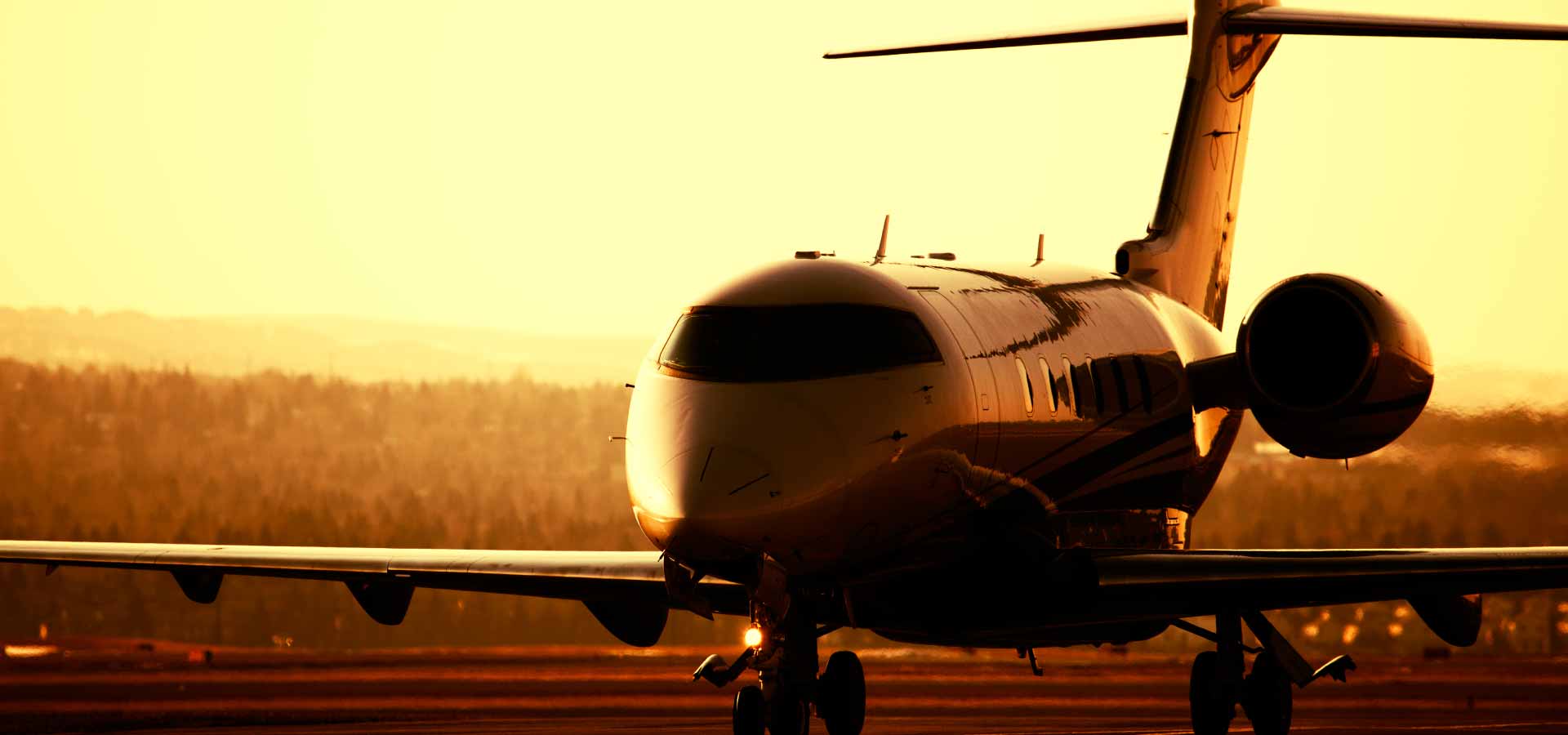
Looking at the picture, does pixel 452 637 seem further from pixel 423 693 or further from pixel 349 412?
pixel 423 693

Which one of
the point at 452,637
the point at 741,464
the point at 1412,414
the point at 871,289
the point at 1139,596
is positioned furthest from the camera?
the point at 452,637

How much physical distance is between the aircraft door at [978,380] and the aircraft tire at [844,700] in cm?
248

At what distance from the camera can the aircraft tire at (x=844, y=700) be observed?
19531 mm

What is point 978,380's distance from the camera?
17.7m

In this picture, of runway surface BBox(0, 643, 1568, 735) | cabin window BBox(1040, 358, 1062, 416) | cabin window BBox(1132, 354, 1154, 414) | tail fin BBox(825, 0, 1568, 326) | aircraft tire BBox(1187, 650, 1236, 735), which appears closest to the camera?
cabin window BBox(1040, 358, 1062, 416)

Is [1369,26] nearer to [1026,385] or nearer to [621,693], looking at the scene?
[1026,385]

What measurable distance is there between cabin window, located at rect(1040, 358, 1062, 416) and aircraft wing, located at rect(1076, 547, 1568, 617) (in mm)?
1148

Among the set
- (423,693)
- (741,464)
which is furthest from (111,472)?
(741,464)

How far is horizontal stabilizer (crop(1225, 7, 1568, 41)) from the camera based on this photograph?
2275 cm

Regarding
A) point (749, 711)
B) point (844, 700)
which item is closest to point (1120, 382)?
point (844, 700)

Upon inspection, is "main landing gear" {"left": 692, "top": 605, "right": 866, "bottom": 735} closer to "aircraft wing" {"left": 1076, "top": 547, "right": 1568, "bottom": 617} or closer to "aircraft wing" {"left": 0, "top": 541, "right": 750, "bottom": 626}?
"aircraft wing" {"left": 0, "top": 541, "right": 750, "bottom": 626}

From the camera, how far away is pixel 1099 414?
19.9 meters

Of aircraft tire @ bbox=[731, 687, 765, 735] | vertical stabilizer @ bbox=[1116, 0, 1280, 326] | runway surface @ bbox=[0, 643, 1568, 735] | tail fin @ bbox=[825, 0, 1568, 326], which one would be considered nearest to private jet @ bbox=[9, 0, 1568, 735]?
aircraft tire @ bbox=[731, 687, 765, 735]

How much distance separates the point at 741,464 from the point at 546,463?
2545 cm
